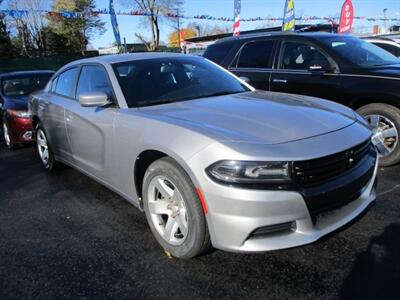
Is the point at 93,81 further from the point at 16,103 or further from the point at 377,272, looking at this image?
the point at 16,103

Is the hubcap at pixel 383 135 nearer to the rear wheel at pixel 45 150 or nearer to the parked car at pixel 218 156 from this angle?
the parked car at pixel 218 156

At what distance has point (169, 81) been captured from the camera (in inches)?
157

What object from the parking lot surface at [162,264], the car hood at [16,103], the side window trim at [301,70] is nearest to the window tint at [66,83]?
the parking lot surface at [162,264]

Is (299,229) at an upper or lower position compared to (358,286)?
upper

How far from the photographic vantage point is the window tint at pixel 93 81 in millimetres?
3947

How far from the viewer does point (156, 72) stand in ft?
13.1

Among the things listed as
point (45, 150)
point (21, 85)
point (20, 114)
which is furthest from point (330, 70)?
point (21, 85)

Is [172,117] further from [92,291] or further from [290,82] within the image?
[290,82]

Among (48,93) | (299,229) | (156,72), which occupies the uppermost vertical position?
(156,72)

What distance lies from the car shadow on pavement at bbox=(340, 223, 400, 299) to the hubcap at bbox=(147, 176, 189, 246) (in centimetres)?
118

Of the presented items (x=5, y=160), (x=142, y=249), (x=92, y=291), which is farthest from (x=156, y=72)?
(x=5, y=160)

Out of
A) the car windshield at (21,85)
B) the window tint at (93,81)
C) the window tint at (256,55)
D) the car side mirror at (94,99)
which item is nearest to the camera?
the car side mirror at (94,99)

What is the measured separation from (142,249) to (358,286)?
165 centimetres

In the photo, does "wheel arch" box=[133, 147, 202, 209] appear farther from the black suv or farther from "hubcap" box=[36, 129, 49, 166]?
"hubcap" box=[36, 129, 49, 166]
